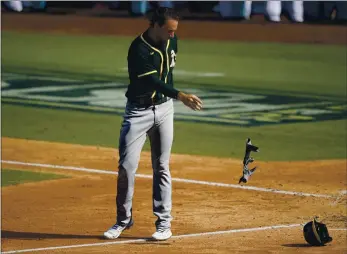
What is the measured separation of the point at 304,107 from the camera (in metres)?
21.4

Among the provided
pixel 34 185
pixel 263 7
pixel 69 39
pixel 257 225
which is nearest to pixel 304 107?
pixel 34 185

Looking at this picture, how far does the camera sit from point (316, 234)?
1023 cm

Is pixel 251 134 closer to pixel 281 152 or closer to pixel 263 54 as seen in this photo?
pixel 281 152

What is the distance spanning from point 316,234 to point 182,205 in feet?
8.56

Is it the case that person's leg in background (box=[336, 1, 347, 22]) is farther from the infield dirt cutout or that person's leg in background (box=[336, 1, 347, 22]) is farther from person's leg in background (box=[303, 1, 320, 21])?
the infield dirt cutout

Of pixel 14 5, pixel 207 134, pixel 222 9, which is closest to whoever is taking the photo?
pixel 207 134

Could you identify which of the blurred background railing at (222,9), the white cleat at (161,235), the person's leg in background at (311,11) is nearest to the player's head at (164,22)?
the white cleat at (161,235)

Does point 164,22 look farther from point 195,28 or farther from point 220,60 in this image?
point 195,28

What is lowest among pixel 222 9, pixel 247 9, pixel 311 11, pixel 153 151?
pixel 222 9

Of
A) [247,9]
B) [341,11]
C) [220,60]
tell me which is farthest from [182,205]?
[247,9]

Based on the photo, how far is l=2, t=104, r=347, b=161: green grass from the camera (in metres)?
16.7

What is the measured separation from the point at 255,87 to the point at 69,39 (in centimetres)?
1238

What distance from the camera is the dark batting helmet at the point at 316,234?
10.2 meters

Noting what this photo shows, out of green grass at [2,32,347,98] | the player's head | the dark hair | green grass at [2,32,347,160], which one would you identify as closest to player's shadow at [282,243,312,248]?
the player's head
